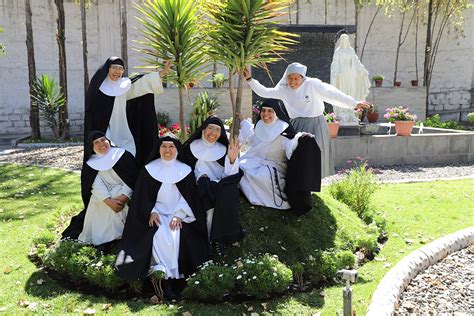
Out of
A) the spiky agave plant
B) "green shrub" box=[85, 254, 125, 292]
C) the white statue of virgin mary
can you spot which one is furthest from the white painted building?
"green shrub" box=[85, 254, 125, 292]

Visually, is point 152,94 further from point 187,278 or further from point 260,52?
point 187,278

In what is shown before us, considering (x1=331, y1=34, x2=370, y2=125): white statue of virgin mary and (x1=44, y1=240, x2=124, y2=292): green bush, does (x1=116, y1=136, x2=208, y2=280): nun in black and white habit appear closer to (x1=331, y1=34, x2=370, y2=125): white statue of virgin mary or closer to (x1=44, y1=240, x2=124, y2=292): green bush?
(x1=44, y1=240, x2=124, y2=292): green bush

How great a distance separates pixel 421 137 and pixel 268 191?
8.04 m

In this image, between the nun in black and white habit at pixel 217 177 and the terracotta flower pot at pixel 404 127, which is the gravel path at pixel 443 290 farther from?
the terracotta flower pot at pixel 404 127

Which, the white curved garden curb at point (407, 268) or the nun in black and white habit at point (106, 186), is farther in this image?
the nun in black and white habit at point (106, 186)

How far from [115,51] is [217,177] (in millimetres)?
19230

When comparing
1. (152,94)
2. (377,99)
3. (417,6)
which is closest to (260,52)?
(152,94)

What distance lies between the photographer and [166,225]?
4.68 metres

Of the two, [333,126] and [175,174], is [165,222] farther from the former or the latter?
[333,126]

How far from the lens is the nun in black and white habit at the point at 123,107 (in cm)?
539

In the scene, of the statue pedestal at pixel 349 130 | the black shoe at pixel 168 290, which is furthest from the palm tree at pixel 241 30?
the statue pedestal at pixel 349 130

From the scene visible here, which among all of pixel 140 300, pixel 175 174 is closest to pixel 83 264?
pixel 140 300

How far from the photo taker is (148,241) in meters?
4.56

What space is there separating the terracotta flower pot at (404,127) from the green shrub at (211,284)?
8.92m
